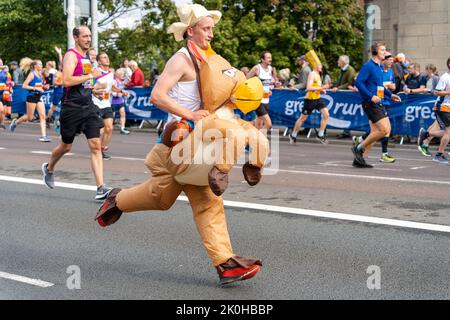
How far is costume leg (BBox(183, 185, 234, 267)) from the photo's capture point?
18.2ft

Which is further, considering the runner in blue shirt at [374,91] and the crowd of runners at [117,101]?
the runner in blue shirt at [374,91]

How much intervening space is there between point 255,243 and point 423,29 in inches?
765

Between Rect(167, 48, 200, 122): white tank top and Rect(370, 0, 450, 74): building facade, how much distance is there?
20.1m

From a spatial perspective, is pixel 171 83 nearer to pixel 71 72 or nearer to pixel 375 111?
pixel 71 72

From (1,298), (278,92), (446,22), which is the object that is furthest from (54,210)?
(446,22)

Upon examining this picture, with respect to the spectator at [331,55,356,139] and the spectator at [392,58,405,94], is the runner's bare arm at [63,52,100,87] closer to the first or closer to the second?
the spectator at [392,58,405,94]

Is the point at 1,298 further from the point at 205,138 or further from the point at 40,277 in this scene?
the point at 205,138

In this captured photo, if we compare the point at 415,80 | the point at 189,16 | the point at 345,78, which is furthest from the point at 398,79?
the point at 189,16

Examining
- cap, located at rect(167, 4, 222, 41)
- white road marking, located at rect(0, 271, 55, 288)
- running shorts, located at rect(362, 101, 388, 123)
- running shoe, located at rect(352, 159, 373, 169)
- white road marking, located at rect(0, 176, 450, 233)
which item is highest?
cap, located at rect(167, 4, 222, 41)

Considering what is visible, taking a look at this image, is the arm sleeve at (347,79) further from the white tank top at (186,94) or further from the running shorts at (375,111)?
the white tank top at (186,94)

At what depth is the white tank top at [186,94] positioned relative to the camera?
5.52m

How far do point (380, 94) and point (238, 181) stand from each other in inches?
121

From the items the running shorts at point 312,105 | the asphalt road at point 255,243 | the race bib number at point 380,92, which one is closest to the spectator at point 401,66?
the running shorts at point 312,105

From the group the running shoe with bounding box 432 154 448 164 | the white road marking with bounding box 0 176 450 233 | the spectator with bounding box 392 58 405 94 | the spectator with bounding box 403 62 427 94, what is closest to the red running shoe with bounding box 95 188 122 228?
the white road marking with bounding box 0 176 450 233
